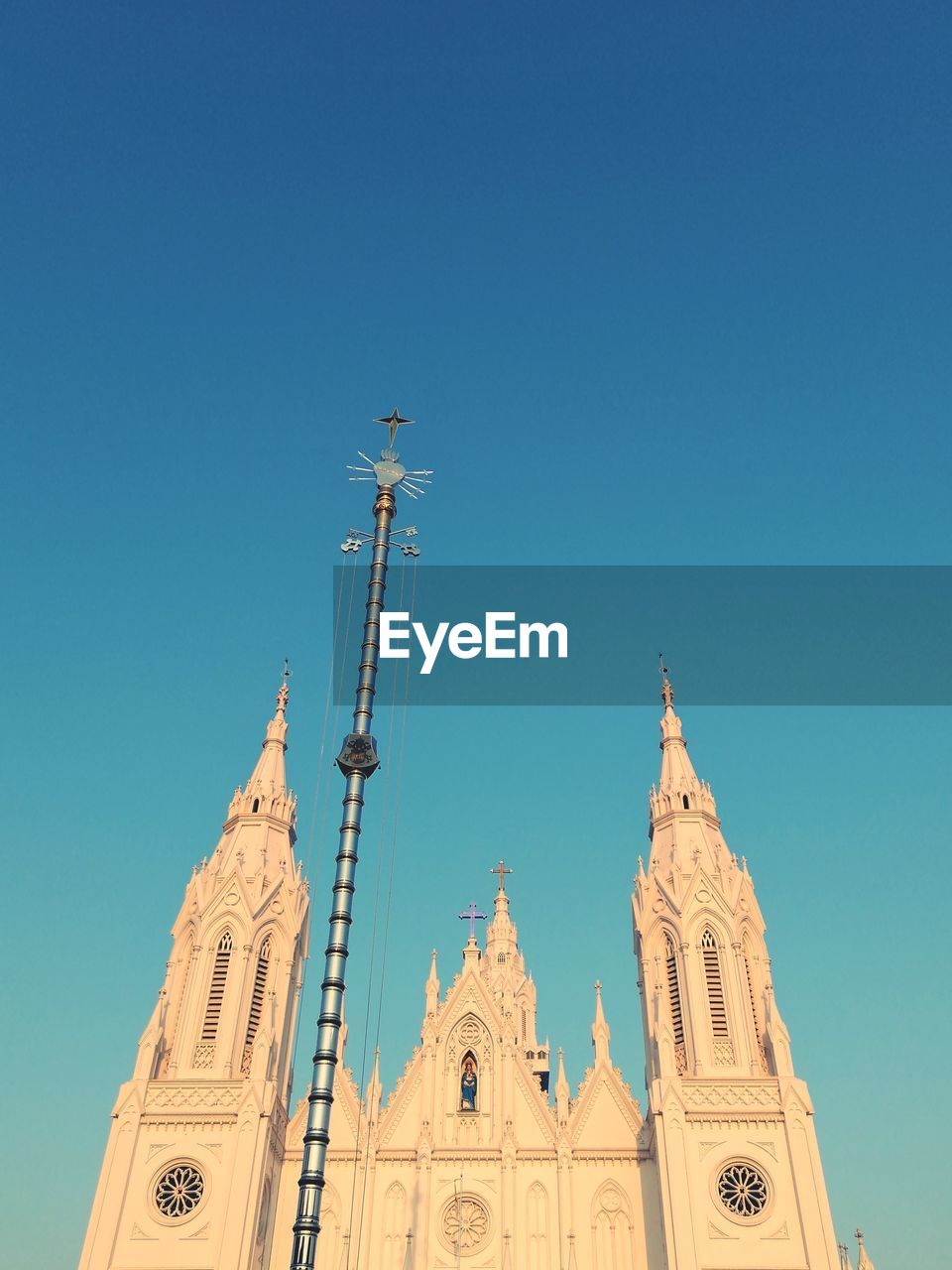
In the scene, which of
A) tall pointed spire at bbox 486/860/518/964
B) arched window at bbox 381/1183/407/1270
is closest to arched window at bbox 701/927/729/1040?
arched window at bbox 381/1183/407/1270

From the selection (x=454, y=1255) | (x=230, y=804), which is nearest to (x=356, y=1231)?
(x=454, y=1255)

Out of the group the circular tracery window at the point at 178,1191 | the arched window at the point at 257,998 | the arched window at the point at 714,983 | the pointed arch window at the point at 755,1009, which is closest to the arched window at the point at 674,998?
the arched window at the point at 714,983

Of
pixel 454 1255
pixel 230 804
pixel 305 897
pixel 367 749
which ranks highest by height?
pixel 230 804

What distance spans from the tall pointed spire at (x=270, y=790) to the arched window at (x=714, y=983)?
18.1m

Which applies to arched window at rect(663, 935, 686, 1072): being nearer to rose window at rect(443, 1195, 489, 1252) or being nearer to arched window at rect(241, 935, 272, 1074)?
rose window at rect(443, 1195, 489, 1252)

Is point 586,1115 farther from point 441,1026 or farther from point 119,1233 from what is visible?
point 119,1233

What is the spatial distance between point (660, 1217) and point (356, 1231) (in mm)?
10228

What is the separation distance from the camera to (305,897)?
45094 mm

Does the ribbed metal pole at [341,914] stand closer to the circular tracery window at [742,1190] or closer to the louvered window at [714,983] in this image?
the circular tracery window at [742,1190]

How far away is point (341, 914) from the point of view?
1015 inches

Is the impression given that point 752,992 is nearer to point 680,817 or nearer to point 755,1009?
point 755,1009

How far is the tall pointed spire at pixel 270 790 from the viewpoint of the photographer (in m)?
47.1

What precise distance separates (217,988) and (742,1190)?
1958cm

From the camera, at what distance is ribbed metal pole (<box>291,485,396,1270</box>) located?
22.6 meters
